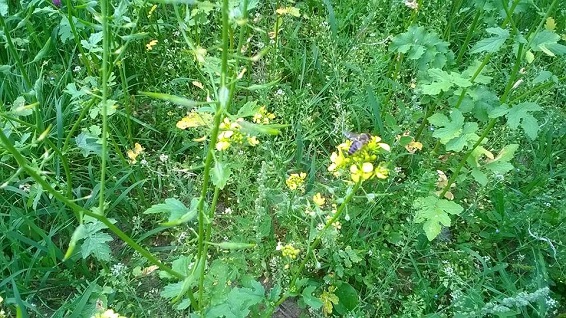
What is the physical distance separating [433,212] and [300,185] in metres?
0.51

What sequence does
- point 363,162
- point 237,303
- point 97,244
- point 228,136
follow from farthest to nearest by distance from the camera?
point 97,244 → point 237,303 → point 228,136 → point 363,162

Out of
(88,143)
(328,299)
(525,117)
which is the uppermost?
(525,117)

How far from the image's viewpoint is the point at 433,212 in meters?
2.06

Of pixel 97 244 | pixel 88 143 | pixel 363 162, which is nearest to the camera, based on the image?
pixel 363 162

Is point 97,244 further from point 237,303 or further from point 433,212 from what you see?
point 433,212

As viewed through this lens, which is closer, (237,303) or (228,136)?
(228,136)

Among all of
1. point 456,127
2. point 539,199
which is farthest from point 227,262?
point 539,199

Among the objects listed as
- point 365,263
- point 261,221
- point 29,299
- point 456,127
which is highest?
point 456,127

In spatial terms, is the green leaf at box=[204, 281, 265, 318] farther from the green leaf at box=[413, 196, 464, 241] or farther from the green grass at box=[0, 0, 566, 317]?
the green leaf at box=[413, 196, 464, 241]

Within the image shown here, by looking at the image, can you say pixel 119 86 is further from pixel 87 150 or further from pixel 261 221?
pixel 261 221

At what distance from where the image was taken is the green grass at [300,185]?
1.93m

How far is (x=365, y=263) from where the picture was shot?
86.2 inches

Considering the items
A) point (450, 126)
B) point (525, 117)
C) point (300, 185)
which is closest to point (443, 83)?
point (450, 126)

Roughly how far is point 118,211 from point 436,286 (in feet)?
4.44
